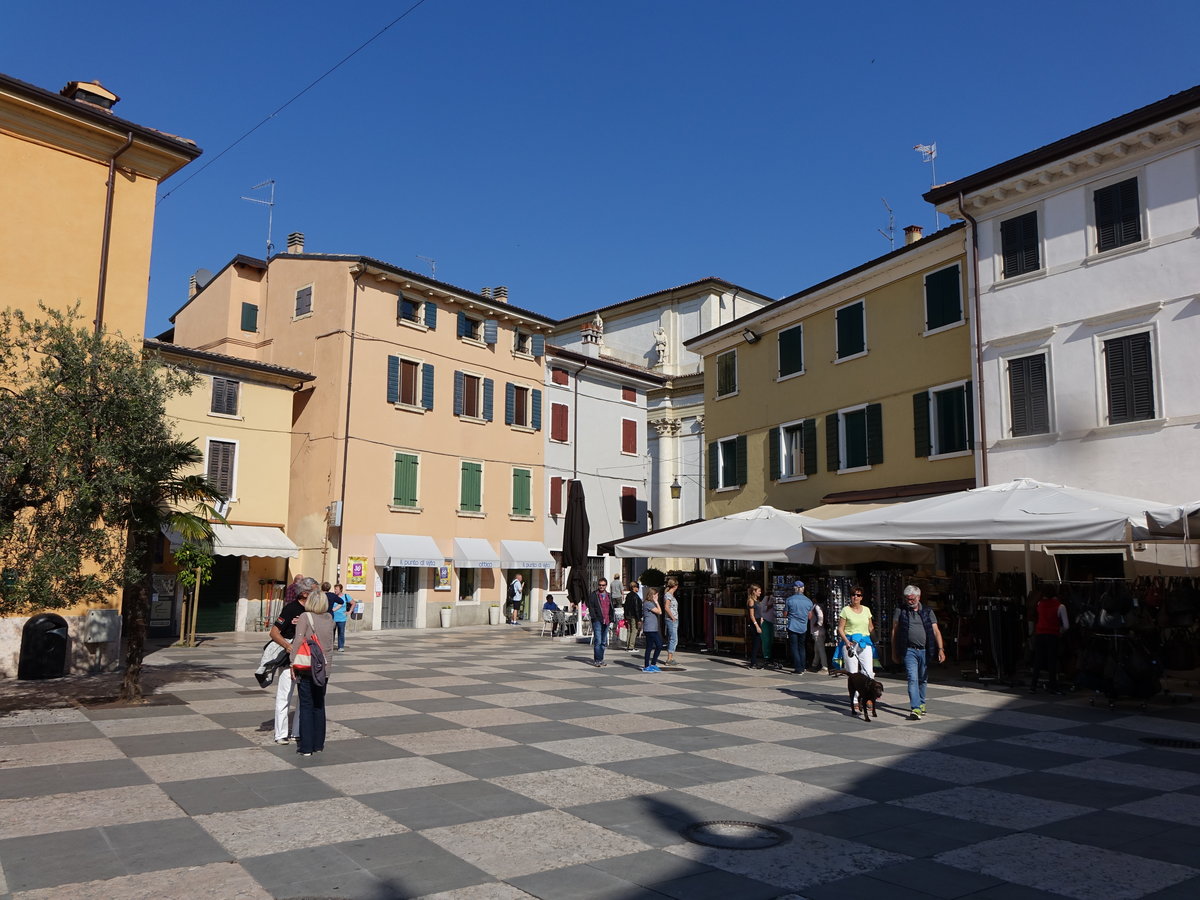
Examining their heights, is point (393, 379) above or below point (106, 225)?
above

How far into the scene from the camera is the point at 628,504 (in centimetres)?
4197

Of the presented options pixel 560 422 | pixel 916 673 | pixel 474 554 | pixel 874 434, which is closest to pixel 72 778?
pixel 916 673

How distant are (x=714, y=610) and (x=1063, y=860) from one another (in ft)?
48.7

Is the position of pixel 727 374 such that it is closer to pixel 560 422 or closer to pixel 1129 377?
pixel 560 422

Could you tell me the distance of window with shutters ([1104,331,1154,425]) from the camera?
17109 mm

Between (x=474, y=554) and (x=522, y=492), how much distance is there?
3.93m

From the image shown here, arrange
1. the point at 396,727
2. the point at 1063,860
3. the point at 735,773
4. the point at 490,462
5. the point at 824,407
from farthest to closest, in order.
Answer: the point at 490,462, the point at 824,407, the point at 396,727, the point at 735,773, the point at 1063,860

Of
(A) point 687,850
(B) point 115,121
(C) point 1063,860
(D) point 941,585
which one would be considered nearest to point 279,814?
(A) point 687,850

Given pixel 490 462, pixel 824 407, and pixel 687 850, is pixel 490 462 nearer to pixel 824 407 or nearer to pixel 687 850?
pixel 824 407

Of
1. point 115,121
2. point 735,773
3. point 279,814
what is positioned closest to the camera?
point 279,814

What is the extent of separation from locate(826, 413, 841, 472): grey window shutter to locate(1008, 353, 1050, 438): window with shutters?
5.77m

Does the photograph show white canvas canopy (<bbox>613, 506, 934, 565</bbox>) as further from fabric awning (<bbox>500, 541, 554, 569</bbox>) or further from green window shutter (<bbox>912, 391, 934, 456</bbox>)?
fabric awning (<bbox>500, 541, 554, 569</bbox>)

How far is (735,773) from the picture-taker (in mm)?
8414

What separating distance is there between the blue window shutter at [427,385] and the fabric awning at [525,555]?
598 cm
